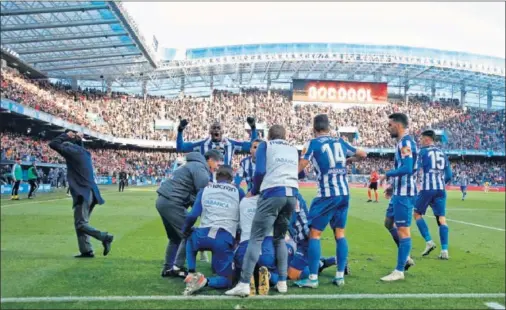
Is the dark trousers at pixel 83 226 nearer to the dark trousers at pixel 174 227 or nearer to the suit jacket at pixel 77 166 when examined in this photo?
the suit jacket at pixel 77 166

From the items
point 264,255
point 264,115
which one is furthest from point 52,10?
point 264,115

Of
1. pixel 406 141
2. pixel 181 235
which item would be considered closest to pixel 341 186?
pixel 406 141

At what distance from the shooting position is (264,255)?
20.3 feet

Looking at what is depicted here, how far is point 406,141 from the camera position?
7051mm

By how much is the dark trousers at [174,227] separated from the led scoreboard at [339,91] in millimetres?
56364

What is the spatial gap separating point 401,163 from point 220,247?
9.31 feet

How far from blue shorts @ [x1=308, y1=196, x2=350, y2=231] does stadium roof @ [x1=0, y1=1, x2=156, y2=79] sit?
27361 mm

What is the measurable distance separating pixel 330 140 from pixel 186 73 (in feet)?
176

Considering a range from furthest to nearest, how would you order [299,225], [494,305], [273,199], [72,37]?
[72,37] < [299,225] < [273,199] < [494,305]

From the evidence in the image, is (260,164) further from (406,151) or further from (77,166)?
(77,166)

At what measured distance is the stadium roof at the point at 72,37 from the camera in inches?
1249

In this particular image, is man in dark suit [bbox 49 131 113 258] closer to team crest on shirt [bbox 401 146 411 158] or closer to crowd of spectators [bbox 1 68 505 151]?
team crest on shirt [bbox 401 146 411 158]

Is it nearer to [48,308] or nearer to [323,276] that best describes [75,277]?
[48,308]

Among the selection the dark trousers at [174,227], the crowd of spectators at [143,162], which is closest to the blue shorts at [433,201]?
the dark trousers at [174,227]
